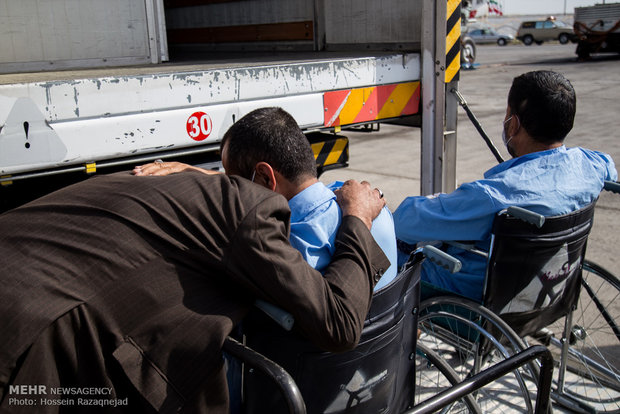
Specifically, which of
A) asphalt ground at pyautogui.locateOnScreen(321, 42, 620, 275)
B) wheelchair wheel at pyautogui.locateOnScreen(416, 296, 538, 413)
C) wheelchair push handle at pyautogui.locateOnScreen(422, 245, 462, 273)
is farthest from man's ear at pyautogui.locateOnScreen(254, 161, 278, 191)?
asphalt ground at pyautogui.locateOnScreen(321, 42, 620, 275)

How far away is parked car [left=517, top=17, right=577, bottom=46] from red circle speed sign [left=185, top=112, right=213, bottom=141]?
125ft

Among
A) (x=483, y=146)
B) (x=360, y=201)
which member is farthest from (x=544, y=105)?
(x=483, y=146)

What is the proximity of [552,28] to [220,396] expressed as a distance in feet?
134

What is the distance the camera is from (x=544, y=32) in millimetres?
38438

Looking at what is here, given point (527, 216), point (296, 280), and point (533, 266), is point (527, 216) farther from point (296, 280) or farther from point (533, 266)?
point (296, 280)

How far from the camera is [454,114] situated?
3.72m

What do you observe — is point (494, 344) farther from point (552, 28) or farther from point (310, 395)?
point (552, 28)

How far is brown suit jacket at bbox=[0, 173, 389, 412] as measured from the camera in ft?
4.17

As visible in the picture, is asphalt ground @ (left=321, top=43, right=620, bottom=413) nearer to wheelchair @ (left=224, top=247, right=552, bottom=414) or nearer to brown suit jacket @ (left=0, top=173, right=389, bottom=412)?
wheelchair @ (left=224, top=247, right=552, bottom=414)

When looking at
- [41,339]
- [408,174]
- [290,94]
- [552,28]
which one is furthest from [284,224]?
[552,28]

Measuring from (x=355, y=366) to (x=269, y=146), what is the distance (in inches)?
24.5

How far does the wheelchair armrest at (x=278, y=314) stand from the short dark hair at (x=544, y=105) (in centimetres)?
149

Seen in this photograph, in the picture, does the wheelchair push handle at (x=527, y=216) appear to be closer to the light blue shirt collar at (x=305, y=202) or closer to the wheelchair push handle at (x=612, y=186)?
the wheelchair push handle at (x=612, y=186)

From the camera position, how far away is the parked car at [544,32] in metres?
37.3
